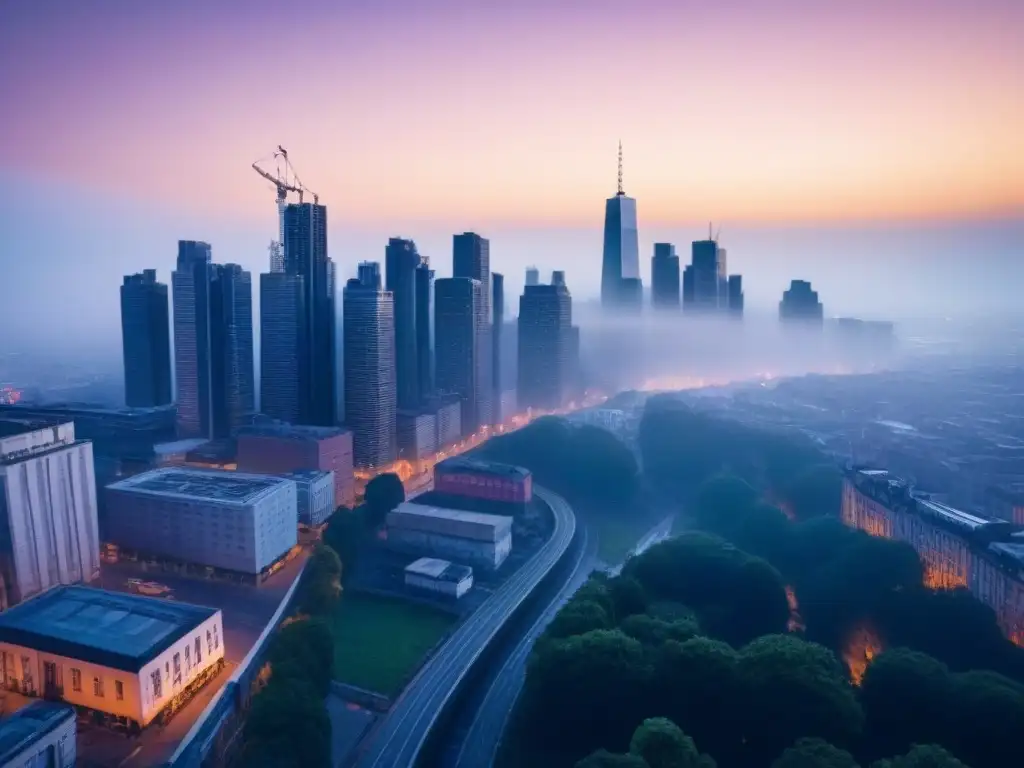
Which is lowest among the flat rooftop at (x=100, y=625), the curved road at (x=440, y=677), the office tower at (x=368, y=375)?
the curved road at (x=440, y=677)

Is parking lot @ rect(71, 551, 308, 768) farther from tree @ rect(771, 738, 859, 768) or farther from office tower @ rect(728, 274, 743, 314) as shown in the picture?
office tower @ rect(728, 274, 743, 314)

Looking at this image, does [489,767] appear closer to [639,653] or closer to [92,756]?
[639,653]

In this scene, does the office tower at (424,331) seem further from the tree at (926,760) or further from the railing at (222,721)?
the tree at (926,760)

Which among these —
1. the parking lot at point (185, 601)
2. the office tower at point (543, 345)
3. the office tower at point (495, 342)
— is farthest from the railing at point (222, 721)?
the office tower at point (543, 345)

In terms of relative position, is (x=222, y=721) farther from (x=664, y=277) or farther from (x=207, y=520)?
(x=664, y=277)

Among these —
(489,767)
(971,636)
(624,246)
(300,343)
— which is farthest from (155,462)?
(624,246)

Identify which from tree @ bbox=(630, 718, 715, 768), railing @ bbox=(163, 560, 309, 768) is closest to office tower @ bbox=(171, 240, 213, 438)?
railing @ bbox=(163, 560, 309, 768)

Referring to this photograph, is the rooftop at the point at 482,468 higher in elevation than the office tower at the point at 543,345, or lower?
lower
